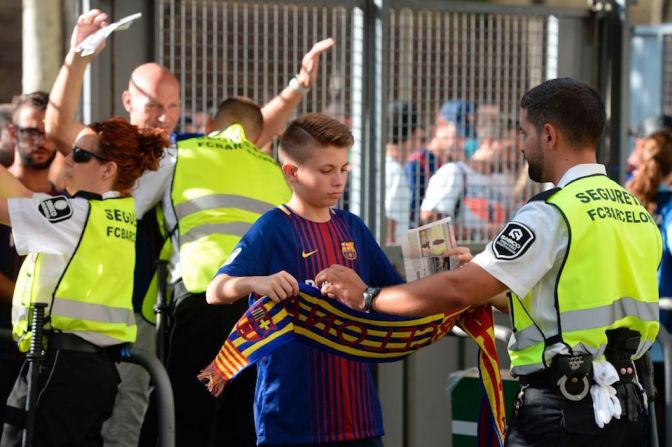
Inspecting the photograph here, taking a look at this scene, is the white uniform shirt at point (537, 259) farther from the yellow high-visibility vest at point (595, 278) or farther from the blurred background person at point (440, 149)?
the blurred background person at point (440, 149)

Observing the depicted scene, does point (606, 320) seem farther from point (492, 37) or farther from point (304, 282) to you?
point (492, 37)

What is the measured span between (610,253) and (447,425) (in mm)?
2938

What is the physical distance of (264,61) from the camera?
6.54 metres

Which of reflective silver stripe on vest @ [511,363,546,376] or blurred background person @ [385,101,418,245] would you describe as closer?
reflective silver stripe on vest @ [511,363,546,376]

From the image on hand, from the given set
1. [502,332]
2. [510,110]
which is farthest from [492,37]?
[502,332]

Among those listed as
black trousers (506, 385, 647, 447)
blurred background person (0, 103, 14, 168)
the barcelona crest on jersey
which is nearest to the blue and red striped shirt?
the barcelona crest on jersey

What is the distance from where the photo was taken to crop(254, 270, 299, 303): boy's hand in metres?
4.02

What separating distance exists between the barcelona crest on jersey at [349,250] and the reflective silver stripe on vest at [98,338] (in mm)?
1167

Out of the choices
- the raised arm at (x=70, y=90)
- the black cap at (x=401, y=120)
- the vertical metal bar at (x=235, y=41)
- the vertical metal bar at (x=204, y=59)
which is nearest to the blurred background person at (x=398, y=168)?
the black cap at (x=401, y=120)

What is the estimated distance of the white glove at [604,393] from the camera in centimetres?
378

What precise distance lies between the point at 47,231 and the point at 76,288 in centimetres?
26

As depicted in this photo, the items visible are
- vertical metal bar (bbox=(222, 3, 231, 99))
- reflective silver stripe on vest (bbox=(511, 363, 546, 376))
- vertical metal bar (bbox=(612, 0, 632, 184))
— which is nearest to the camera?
reflective silver stripe on vest (bbox=(511, 363, 546, 376))

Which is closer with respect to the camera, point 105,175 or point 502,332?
point 105,175

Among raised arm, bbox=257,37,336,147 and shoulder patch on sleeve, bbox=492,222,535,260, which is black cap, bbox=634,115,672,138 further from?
shoulder patch on sleeve, bbox=492,222,535,260
